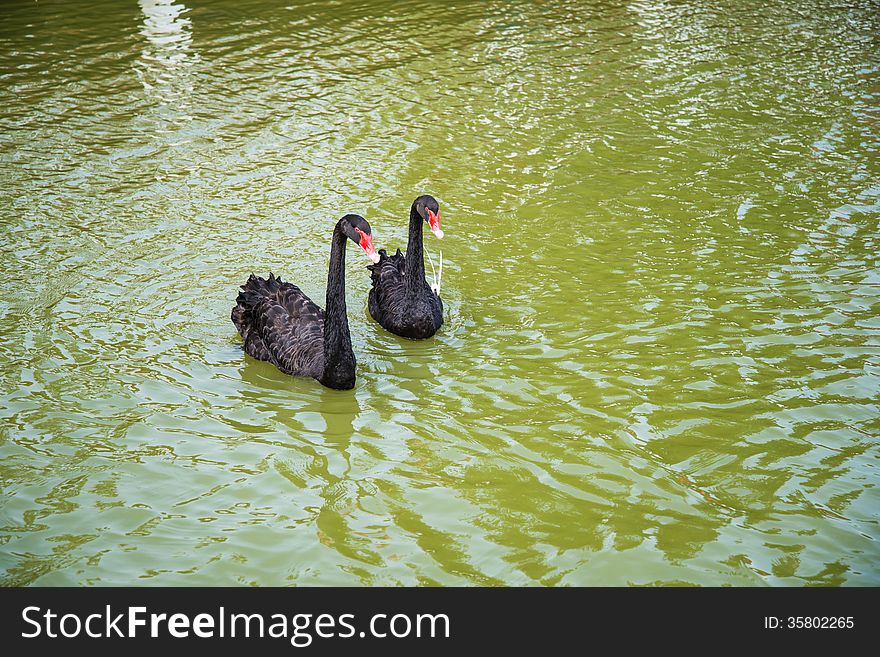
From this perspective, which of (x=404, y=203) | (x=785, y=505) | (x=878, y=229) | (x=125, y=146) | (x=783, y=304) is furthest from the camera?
(x=125, y=146)

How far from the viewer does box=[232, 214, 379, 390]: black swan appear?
6.04 m

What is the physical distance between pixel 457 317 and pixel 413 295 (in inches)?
25.3

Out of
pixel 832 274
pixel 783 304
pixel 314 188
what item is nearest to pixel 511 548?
pixel 783 304

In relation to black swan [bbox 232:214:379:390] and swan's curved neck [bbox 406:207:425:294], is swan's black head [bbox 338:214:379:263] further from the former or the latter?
swan's curved neck [bbox 406:207:425:294]

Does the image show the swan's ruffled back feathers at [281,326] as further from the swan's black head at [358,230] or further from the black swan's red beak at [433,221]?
the black swan's red beak at [433,221]

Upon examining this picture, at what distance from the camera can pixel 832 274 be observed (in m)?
7.80

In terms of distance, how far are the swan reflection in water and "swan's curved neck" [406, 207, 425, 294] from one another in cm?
632

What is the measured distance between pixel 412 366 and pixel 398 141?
4.88m

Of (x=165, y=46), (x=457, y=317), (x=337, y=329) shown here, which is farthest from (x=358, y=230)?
(x=165, y=46)

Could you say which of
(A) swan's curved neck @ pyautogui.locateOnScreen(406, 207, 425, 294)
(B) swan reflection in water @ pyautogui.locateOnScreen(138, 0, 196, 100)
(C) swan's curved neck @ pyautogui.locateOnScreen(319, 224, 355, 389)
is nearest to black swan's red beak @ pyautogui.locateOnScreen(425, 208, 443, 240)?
(A) swan's curved neck @ pyautogui.locateOnScreen(406, 207, 425, 294)

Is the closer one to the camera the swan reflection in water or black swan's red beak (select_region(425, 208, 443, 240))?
black swan's red beak (select_region(425, 208, 443, 240))

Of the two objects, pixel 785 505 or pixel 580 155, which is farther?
pixel 580 155

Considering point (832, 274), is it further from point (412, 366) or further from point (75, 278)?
point (75, 278)

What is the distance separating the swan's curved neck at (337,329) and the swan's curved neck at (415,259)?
0.80 m
